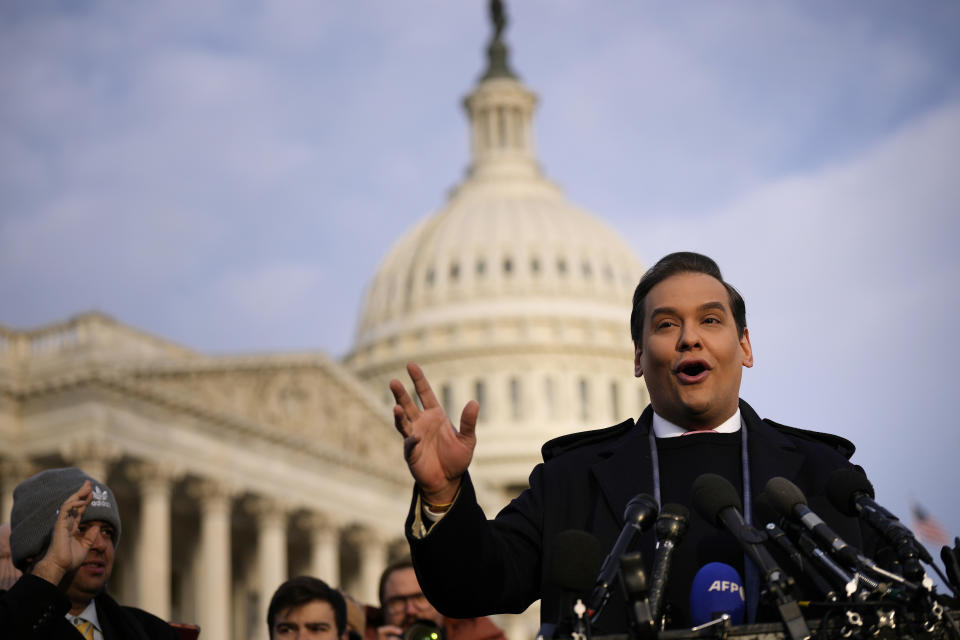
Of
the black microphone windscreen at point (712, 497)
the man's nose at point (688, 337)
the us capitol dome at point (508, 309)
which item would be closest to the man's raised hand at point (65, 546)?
the man's nose at point (688, 337)

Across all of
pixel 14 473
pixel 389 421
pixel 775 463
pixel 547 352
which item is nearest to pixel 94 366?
pixel 14 473

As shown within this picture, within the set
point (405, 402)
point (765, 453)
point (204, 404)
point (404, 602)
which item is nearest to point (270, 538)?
point (204, 404)

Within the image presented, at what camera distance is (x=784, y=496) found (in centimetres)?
445

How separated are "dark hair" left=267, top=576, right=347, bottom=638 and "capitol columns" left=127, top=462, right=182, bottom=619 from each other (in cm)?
3656

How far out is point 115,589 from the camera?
51156 mm

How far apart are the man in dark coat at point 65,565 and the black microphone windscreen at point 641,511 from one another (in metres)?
2.49

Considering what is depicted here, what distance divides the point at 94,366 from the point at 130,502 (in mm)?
6666

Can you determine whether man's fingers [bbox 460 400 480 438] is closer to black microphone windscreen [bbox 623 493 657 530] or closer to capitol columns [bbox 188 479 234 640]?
black microphone windscreen [bbox 623 493 657 530]

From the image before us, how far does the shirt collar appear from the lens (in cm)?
520

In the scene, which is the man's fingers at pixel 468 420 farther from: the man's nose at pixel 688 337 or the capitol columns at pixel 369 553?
the capitol columns at pixel 369 553

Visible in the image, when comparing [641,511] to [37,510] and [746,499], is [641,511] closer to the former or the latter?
[746,499]

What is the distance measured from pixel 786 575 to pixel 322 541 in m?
52.9

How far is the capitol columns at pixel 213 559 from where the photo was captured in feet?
A: 158

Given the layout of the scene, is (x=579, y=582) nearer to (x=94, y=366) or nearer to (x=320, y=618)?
(x=320, y=618)
